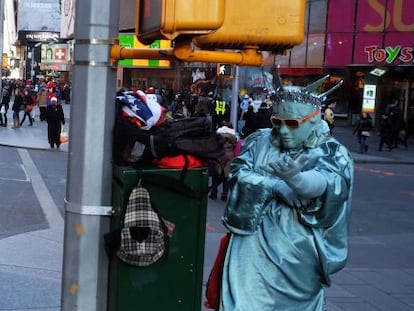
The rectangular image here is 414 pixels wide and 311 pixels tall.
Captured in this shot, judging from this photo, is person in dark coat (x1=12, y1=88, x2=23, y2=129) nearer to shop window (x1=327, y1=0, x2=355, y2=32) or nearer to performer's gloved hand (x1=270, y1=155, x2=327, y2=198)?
shop window (x1=327, y1=0, x2=355, y2=32)

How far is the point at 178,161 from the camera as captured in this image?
296cm

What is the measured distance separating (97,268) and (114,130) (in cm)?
59

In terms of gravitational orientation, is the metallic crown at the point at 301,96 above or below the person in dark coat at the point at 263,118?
above

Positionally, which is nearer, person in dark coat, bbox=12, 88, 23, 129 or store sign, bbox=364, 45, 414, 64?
person in dark coat, bbox=12, 88, 23, 129

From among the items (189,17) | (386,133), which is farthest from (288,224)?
(386,133)

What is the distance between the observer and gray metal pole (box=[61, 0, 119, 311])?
2557 mm

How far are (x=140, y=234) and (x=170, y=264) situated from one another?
1.07 feet

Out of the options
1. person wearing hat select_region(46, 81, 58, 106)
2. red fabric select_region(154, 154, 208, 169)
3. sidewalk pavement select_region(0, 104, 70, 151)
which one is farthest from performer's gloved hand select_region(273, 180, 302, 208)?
person wearing hat select_region(46, 81, 58, 106)

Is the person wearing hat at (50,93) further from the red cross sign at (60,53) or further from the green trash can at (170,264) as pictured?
the green trash can at (170,264)

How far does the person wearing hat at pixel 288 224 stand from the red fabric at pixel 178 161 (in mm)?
215

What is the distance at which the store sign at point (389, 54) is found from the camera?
28864 millimetres

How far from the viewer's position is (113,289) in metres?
2.91

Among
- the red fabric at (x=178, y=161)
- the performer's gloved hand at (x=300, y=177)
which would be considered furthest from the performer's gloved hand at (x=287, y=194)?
the red fabric at (x=178, y=161)

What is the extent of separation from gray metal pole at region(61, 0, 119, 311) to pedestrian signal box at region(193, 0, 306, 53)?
45cm
